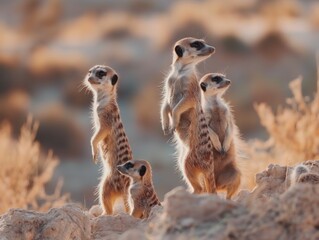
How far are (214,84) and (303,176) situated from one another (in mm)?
1886

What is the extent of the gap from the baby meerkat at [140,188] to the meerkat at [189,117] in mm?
311

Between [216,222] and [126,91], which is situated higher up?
[126,91]

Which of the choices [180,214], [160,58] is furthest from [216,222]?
[160,58]

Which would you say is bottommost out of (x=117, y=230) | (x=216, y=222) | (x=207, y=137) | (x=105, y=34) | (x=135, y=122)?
(x=216, y=222)

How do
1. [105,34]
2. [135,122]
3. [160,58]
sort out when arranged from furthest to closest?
[105,34]
[160,58]
[135,122]

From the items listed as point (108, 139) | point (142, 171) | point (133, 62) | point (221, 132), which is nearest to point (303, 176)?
point (142, 171)

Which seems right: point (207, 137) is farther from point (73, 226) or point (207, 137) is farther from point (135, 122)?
point (135, 122)

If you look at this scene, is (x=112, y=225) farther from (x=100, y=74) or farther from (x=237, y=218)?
(x=237, y=218)

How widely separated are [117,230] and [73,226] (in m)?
0.33

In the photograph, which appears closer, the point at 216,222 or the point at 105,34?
the point at 216,222

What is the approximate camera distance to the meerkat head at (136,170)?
6.14 meters

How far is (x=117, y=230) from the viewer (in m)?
5.67

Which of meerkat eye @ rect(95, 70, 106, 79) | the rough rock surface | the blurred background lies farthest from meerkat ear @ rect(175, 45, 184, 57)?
the blurred background

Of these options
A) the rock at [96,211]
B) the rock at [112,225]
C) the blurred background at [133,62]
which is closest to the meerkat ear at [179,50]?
the rock at [96,211]
